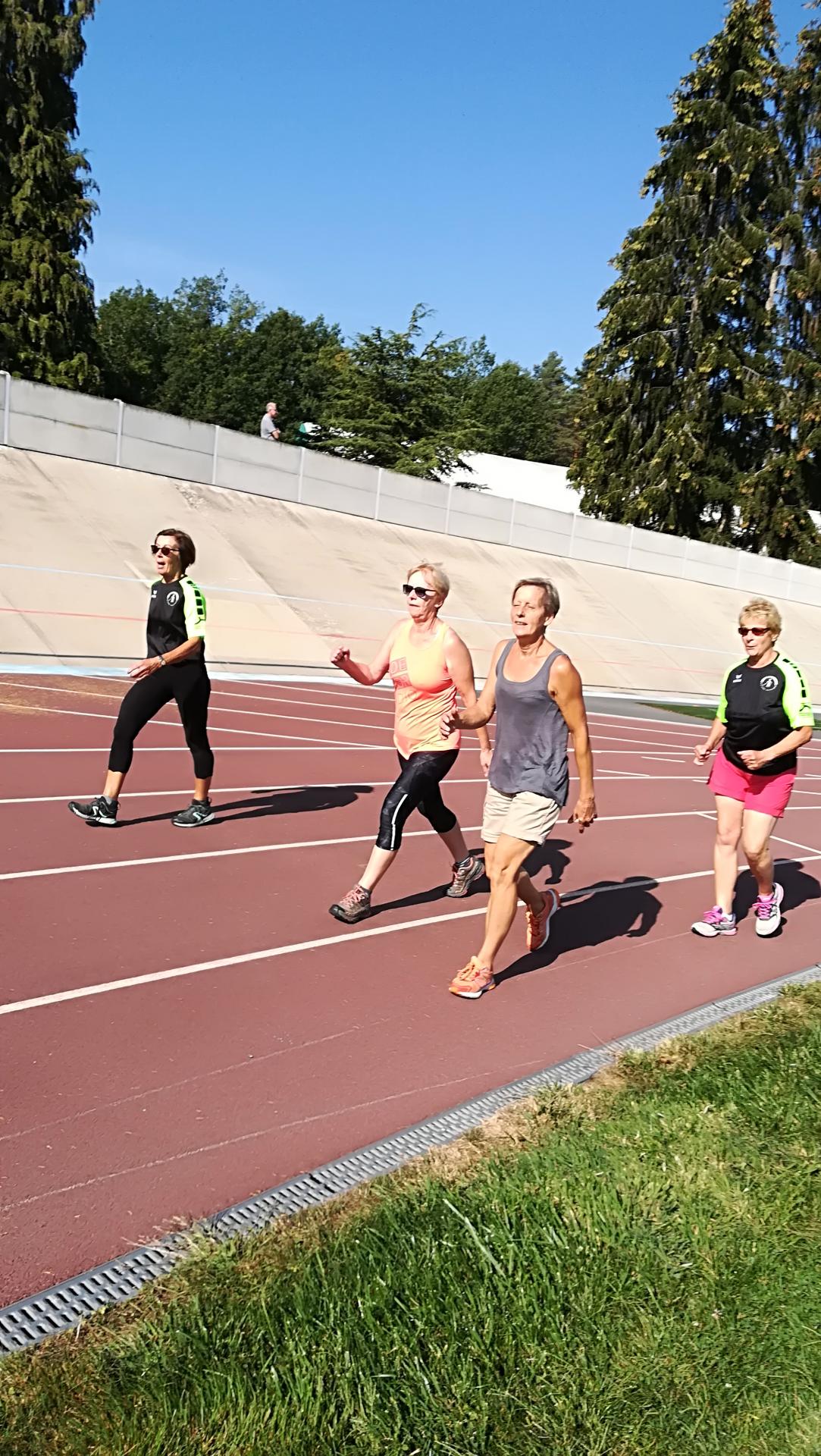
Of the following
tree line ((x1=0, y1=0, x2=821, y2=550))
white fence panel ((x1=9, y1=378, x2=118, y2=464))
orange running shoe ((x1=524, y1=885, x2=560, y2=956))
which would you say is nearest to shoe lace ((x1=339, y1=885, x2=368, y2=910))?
orange running shoe ((x1=524, y1=885, x2=560, y2=956))

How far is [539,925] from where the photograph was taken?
6.35 meters

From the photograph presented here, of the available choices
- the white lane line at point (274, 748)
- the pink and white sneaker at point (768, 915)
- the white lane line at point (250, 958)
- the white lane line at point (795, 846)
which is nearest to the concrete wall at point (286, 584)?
the white lane line at point (274, 748)

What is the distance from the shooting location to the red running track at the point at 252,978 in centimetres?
390

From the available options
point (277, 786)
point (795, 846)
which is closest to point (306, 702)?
point (277, 786)

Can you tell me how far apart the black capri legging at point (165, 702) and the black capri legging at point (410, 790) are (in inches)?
84.5

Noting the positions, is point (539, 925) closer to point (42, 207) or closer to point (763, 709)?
point (763, 709)

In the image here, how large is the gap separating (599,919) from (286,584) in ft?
51.3

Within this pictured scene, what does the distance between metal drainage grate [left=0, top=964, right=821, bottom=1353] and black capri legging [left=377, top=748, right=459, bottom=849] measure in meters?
1.70

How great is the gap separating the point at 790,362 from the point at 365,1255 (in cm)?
4903

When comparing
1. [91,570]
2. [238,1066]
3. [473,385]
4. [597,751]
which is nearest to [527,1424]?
[238,1066]

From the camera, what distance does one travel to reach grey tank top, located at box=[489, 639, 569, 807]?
5.52 meters

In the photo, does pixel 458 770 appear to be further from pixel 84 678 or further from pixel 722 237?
pixel 722 237

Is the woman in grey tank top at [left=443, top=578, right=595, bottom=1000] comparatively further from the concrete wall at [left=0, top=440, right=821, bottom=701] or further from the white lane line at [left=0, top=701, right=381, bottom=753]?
the concrete wall at [left=0, top=440, right=821, bottom=701]

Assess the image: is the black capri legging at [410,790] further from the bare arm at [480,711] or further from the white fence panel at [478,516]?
the white fence panel at [478,516]
